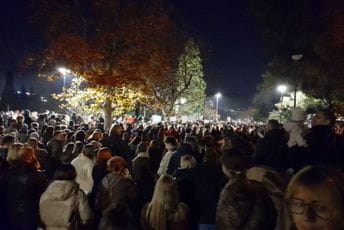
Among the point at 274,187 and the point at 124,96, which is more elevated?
the point at 124,96

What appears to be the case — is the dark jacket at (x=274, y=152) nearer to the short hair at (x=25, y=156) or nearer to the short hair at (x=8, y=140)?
the short hair at (x=25, y=156)

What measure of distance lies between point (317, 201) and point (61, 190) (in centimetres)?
523

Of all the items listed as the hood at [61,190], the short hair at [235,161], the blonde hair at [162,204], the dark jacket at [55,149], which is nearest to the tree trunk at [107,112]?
the dark jacket at [55,149]

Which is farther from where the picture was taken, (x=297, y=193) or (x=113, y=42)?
(x=113, y=42)

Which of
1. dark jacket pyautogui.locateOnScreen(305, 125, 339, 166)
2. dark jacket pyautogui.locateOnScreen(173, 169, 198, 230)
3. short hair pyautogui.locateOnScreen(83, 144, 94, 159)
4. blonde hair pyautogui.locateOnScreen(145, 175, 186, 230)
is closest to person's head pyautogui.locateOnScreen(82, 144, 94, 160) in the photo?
short hair pyautogui.locateOnScreen(83, 144, 94, 159)

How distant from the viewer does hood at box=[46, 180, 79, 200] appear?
7.41 meters

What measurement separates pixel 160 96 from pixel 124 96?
81.1 feet

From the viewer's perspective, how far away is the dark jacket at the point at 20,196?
26.0 feet

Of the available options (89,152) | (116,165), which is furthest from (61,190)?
(89,152)

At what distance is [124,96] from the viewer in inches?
985

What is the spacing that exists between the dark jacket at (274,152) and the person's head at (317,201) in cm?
706

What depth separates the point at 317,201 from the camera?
9.12 ft

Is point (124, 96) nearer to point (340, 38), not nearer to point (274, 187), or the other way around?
point (340, 38)

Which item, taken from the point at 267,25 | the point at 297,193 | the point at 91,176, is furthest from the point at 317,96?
the point at 297,193
